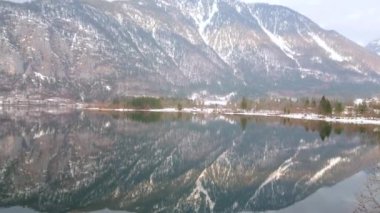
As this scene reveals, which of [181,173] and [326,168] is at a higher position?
[326,168]

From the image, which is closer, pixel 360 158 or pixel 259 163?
pixel 259 163

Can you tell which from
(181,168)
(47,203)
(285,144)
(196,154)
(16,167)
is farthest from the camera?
(285,144)

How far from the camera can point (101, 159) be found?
6644 centimetres

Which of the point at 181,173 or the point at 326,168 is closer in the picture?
the point at 181,173

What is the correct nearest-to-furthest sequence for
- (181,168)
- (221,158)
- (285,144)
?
(181,168)
(221,158)
(285,144)

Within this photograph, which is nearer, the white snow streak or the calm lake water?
the calm lake water

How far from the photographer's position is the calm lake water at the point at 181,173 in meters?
41.3

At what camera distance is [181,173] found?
60125mm

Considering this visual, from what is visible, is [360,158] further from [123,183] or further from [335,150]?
[123,183]

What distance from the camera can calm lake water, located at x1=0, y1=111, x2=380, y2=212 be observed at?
41312mm

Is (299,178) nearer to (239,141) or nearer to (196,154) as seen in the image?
(196,154)

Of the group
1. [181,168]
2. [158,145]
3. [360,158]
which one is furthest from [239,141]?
[181,168]

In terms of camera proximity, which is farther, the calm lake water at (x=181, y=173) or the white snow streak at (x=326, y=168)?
the white snow streak at (x=326, y=168)

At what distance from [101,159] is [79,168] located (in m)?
9.02
